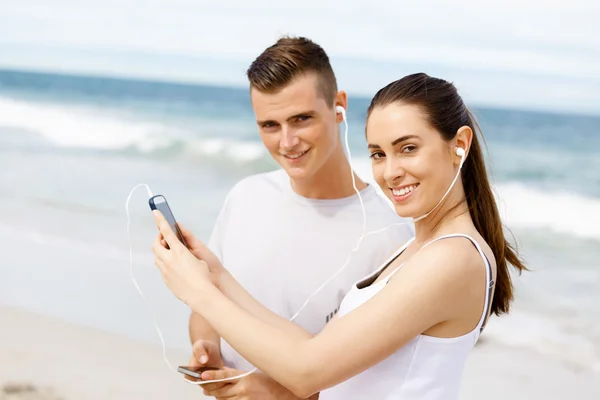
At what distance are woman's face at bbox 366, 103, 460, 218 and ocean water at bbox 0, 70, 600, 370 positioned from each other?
0.66 feet

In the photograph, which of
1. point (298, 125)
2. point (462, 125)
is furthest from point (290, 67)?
point (462, 125)

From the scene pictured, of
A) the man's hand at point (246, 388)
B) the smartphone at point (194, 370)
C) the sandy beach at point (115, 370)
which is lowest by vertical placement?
the sandy beach at point (115, 370)

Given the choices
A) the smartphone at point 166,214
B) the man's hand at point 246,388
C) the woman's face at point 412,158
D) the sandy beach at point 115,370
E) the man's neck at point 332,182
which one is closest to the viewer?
the woman's face at point 412,158

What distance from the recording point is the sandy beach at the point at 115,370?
5.19 m

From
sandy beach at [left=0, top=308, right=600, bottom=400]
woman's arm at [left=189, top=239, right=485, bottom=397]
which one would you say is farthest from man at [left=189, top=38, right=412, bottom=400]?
sandy beach at [left=0, top=308, right=600, bottom=400]

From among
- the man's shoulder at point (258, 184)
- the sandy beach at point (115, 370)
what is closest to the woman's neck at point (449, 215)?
the man's shoulder at point (258, 184)

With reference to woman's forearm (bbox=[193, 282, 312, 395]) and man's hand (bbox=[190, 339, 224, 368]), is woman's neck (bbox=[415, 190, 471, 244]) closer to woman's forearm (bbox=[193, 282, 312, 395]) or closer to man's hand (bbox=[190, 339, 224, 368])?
woman's forearm (bbox=[193, 282, 312, 395])

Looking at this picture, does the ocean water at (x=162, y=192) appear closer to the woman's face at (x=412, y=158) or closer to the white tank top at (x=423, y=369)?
the woman's face at (x=412, y=158)

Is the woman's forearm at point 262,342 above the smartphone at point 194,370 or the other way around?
above

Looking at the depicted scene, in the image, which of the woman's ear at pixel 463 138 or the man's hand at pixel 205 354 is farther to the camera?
the man's hand at pixel 205 354

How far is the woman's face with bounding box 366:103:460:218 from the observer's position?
2156 millimetres

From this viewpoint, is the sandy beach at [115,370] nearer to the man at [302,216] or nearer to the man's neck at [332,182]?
the man at [302,216]

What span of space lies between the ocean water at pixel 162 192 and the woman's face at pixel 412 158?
0.66ft

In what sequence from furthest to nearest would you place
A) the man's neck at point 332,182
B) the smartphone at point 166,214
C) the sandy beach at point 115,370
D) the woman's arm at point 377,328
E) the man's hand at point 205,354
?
1. the sandy beach at point 115,370
2. the man's neck at point 332,182
3. the man's hand at point 205,354
4. the smartphone at point 166,214
5. the woman's arm at point 377,328
